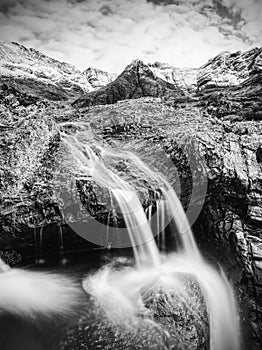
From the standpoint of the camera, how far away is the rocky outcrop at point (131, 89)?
24469 millimetres

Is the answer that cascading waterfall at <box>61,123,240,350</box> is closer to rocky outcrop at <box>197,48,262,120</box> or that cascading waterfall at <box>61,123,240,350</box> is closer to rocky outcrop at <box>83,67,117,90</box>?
rocky outcrop at <box>197,48,262,120</box>

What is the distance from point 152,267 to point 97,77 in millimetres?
59378

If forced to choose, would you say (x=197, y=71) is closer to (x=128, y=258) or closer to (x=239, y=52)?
(x=239, y=52)

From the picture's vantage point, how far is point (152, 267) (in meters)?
9.20

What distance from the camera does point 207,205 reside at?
32.6 feet

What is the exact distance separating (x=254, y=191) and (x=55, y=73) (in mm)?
61630

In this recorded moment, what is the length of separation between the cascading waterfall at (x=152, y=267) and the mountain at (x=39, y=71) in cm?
3338

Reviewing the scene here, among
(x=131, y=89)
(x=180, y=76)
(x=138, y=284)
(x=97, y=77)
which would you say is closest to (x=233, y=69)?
(x=180, y=76)

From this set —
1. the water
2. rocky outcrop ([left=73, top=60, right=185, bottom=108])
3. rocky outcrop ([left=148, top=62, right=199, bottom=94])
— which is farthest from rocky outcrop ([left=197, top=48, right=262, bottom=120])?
the water

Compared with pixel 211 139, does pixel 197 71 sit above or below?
above

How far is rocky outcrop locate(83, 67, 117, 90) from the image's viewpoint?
59.6 m

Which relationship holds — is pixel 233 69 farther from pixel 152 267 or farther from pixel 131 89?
pixel 152 267

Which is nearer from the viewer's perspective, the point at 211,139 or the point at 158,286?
the point at 158,286

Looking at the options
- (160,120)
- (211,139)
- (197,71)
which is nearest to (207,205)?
(211,139)
